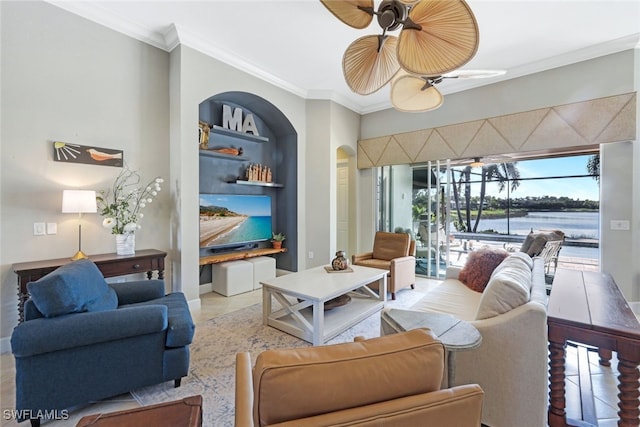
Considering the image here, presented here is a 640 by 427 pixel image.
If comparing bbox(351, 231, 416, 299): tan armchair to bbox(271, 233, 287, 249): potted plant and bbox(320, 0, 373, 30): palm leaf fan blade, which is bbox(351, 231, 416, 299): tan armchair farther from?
bbox(320, 0, 373, 30): palm leaf fan blade

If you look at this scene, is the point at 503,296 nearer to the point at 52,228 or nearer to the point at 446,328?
the point at 446,328

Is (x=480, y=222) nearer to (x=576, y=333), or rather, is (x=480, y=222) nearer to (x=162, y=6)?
(x=576, y=333)

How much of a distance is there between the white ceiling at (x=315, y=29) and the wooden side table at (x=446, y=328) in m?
2.91

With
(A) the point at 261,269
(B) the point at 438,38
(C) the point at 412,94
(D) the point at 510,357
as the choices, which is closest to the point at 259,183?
(A) the point at 261,269

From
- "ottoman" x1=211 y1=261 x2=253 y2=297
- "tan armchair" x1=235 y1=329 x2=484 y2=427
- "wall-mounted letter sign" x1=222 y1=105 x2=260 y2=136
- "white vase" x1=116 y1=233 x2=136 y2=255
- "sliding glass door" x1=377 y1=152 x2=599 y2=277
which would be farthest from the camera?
"sliding glass door" x1=377 y1=152 x2=599 y2=277

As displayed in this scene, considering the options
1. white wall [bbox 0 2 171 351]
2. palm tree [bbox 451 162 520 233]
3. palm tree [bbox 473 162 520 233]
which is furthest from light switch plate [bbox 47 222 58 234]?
palm tree [bbox 473 162 520 233]

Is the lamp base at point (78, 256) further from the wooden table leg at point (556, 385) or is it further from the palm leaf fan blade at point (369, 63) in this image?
the wooden table leg at point (556, 385)

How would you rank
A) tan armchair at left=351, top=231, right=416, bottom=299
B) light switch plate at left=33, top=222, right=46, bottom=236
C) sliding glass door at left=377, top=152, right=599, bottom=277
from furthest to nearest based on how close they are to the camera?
sliding glass door at left=377, top=152, right=599, bottom=277
tan armchair at left=351, top=231, right=416, bottom=299
light switch plate at left=33, top=222, right=46, bottom=236

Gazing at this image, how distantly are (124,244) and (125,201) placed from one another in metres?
0.48

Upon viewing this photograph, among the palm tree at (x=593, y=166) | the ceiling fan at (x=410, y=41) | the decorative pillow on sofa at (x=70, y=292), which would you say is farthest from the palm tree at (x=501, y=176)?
the decorative pillow on sofa at (x=70, y=292)

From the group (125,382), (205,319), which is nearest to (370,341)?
(125,382)

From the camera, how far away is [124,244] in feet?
9.87

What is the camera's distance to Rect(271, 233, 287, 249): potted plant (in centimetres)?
489

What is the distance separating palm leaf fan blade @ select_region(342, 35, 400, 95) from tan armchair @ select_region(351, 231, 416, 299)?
7.52 feet
